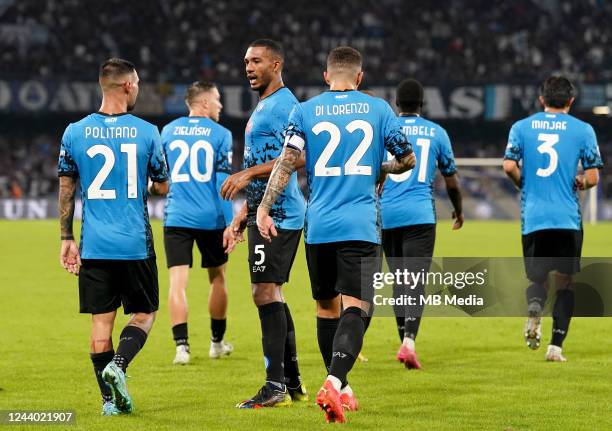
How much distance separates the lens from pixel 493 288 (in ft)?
37.2

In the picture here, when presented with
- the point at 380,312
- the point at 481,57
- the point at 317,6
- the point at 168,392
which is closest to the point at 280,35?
the point at 317,6

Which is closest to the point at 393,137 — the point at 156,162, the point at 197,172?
the point at 156,162

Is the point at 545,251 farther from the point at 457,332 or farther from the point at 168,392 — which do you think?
the point at 168,392

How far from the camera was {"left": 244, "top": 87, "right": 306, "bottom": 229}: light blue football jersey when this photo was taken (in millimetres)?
7043

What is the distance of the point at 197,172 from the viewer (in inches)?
379

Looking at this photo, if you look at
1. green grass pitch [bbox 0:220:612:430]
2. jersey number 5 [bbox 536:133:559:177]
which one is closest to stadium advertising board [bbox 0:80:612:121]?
green grass pitch [bbox 0:220:612:430]

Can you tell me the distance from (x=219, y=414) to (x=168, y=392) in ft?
3.43

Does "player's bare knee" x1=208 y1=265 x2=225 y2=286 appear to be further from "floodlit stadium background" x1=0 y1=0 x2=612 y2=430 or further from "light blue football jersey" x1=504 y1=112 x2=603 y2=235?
"light blue football jersey" x1=504 y1=112 x2=603 y2=235

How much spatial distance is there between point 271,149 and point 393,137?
903 millimetres

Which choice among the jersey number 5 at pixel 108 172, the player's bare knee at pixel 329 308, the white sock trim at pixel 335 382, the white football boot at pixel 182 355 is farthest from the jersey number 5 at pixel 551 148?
the jersey number 5 at pixel 108 172

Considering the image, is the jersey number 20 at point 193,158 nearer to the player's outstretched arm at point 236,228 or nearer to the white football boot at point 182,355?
the white football boot at point 182,355

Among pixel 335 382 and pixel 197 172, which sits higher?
pixel 197 172

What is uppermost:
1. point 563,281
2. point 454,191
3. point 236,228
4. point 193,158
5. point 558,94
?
point 558,94

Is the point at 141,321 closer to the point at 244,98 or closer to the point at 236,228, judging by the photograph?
the point at 236,228
